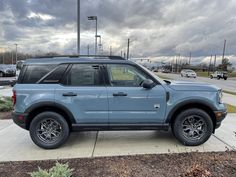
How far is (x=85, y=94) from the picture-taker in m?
5.11

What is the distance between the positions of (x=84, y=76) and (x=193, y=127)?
8.09 feet

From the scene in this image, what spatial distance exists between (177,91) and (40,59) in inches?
113

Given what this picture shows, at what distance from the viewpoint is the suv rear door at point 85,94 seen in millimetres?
5105

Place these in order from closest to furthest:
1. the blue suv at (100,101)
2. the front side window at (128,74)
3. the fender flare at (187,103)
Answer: the blue suv at (100,101) → the fender flare at (187,103) → the front side window at (128,74)

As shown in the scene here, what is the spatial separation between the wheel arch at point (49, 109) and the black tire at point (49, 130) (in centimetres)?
9

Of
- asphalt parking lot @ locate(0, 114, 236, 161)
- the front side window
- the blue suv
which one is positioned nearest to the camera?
asphalt parking lot @ locate(0, 114, 236, 161)

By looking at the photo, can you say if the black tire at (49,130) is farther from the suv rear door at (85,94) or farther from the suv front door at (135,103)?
the suv front door at (135,103)

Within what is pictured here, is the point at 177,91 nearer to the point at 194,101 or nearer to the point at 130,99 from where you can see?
the point at 194,101

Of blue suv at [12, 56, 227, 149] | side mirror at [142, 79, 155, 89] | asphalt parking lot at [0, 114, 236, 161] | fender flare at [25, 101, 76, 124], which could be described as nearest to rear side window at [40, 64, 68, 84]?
blue suv at [12, 56, 227, 149]

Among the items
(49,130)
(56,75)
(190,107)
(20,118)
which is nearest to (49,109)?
(49,130)

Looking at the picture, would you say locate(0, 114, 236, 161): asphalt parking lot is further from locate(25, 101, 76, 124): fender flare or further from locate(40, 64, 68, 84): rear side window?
locate(40, 64, 68, 84): rear side window

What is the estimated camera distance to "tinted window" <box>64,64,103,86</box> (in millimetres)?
5215

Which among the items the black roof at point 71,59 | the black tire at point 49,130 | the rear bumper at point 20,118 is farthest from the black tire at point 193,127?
the rear bumper at point 20,118

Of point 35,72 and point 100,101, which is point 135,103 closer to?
point 100,101
